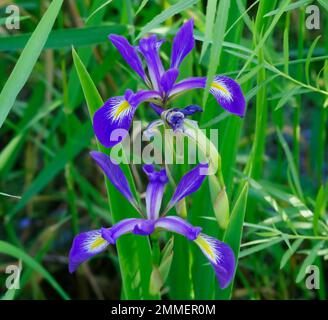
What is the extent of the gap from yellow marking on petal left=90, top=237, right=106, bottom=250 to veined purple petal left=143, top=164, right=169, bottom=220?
7 centimetres

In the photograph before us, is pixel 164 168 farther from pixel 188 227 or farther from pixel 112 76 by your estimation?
pixel 112 76

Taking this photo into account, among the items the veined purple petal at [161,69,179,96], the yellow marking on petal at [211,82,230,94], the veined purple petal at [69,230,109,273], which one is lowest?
the veined purple petal at [69,230,109,273]

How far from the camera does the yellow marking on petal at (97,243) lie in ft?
3.02

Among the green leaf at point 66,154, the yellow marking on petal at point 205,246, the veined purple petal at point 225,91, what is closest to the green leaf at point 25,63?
the veined purple petal at point 225,91

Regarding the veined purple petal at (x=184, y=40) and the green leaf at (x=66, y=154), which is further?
the green leaf at (x=66, y=154)

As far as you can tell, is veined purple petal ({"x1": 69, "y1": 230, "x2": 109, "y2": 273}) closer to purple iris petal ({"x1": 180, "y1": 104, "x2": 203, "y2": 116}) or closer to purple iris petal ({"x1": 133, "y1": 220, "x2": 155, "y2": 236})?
purple iris petal ({"x1": 133, "y1": 220, "x2": 155, "y2": 236})

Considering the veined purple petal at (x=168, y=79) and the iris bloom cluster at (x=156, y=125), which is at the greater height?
the veined purple petal at (x=168, y=79)

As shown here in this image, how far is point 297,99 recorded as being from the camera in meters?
1.33

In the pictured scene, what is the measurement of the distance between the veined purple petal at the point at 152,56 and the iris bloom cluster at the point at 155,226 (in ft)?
0.38

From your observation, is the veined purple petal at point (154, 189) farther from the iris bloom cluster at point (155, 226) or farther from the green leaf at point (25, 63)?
the green leaf at point (25, 63)

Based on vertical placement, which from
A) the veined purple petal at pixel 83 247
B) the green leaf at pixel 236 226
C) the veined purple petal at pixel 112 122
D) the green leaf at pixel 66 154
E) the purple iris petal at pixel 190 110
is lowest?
the veined purple petal at pixel 83 247

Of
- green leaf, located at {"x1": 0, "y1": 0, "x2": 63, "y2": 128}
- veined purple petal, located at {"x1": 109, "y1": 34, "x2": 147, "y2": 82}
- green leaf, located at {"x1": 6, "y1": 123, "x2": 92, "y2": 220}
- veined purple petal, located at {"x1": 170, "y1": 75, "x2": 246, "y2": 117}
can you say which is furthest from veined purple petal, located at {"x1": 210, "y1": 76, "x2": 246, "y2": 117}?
green leaf, located at {"x1": 6, "y1": 123, "x2": 92, "y2": 220}

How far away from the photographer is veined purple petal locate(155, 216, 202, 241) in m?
0.90
